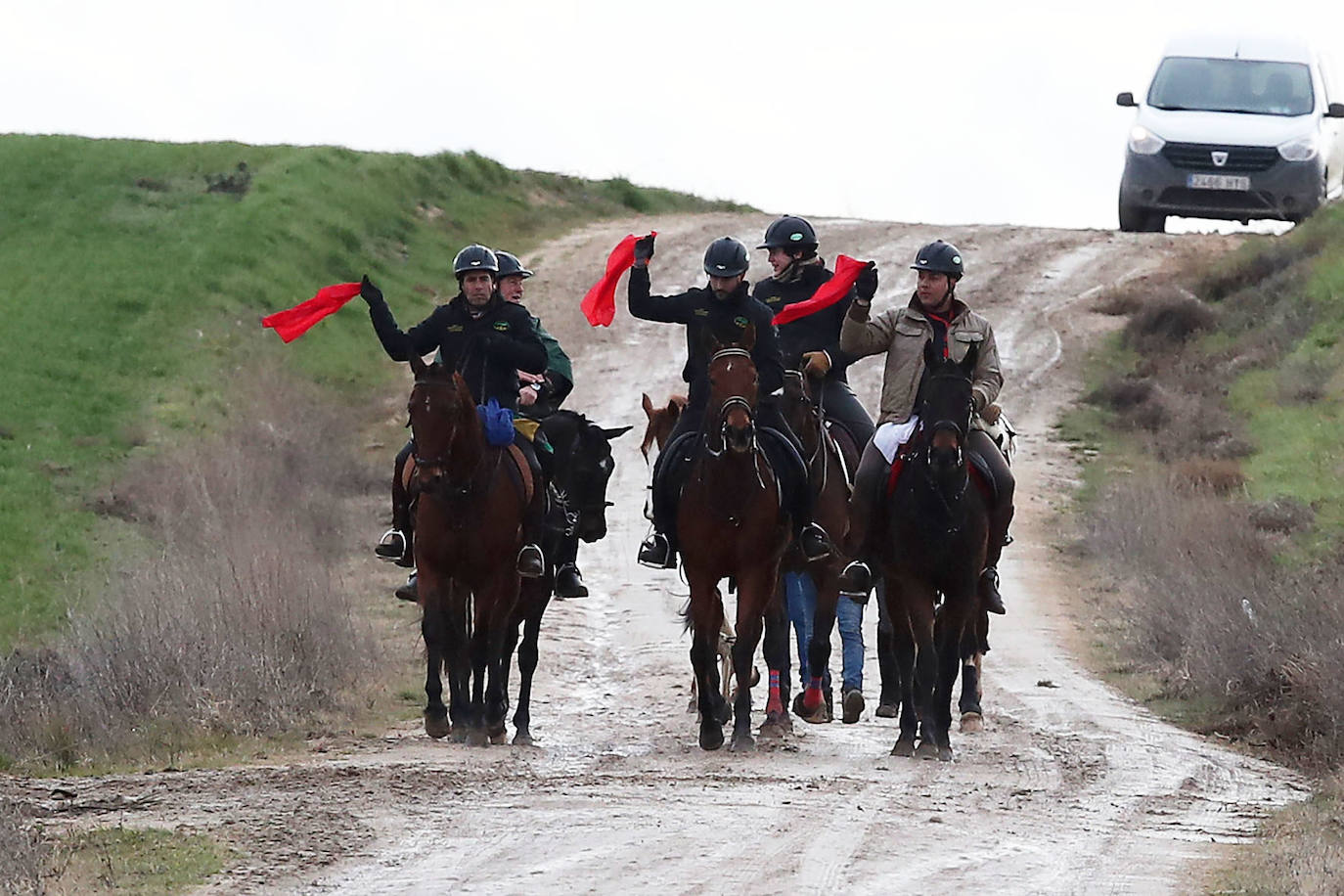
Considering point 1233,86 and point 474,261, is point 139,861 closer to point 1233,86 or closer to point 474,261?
point 474,261

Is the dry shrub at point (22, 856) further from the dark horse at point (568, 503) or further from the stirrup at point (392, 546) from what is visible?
the dark horse at point (568, 503)

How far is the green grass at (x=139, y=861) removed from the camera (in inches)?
341

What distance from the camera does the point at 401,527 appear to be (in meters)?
14.2

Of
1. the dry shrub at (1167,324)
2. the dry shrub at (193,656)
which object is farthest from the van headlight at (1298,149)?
the dry shrub at (193,656)

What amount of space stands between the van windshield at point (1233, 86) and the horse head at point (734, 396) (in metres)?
22.2

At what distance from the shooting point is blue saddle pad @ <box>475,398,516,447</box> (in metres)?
13.7

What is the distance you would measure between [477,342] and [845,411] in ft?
8.46

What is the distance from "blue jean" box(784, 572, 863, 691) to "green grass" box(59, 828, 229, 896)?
18.5 feet

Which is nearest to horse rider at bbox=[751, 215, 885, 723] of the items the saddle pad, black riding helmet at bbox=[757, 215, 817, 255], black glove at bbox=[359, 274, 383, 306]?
black riding helmet at bbox=[757, 215, 817, 255]

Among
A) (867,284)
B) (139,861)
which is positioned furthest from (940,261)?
(139,861)

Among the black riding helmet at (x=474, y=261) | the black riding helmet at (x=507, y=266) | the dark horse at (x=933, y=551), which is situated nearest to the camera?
the dark horse at (x=933, y=551)

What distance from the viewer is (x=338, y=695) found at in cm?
1543

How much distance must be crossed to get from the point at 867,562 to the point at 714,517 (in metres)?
0.96

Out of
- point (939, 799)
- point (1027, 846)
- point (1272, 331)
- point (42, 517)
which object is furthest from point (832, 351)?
point (1272, 331)
